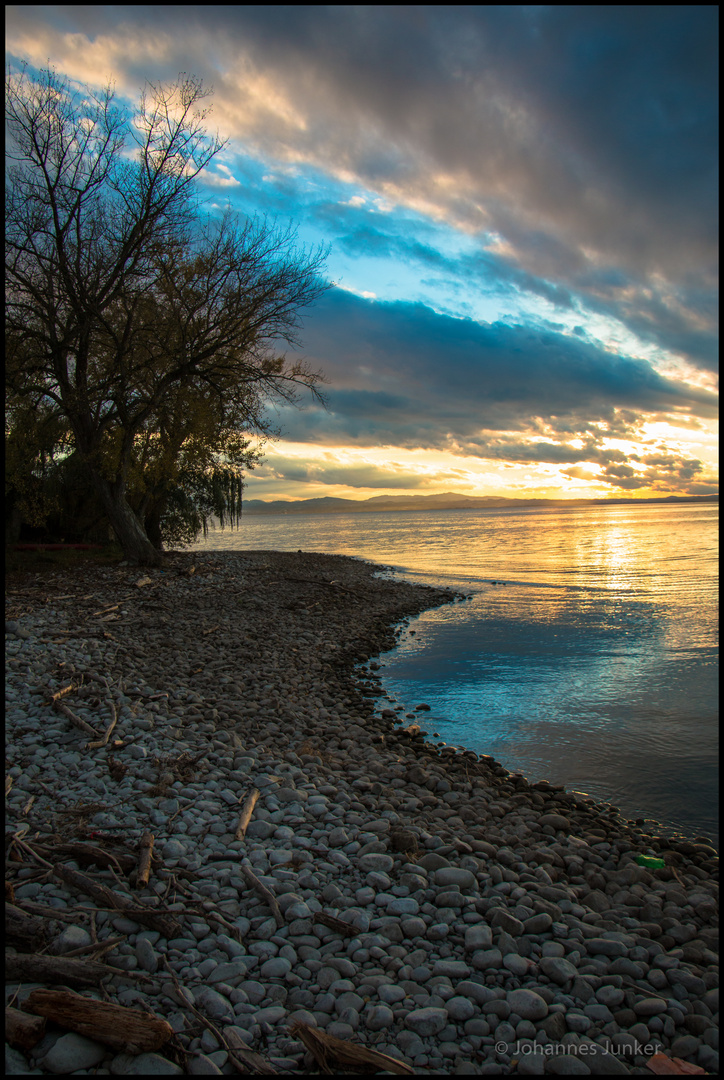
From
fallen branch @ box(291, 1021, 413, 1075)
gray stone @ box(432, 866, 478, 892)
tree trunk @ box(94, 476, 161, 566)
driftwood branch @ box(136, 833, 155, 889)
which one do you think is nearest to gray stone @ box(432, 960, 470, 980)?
fallen branch @ box(291, 1021, 413, 1075)

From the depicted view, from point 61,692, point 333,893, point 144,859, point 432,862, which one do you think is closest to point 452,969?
point 333,893

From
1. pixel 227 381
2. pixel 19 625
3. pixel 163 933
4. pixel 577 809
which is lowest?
pixel 577 809

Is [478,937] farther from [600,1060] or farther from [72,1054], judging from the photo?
[72,1054]

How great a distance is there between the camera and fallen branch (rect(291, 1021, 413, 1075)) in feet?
10.1

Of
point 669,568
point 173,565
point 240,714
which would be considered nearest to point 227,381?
point 173,565

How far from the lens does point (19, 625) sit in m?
11.0

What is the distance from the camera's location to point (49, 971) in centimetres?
335

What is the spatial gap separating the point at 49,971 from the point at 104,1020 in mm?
539

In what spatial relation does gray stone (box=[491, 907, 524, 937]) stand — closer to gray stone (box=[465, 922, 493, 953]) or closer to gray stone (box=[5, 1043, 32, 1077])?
gray stone (box=[465, 922, 493, 953])

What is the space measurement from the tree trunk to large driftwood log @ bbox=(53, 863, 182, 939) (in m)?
16.2

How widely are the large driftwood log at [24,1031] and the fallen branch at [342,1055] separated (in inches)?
53.9

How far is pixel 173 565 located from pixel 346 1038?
60.6ft

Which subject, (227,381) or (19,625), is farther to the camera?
(227,381)

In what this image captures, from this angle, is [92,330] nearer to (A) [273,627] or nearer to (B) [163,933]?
(A) [273,627]
